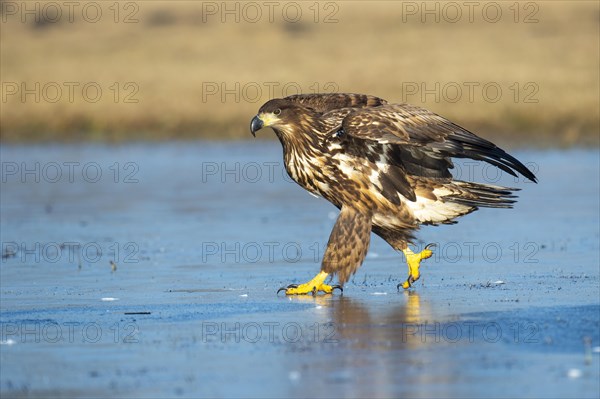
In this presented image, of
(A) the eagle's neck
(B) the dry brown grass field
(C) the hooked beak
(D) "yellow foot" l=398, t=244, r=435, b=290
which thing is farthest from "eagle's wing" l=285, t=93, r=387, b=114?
(B) the dry brown grass field

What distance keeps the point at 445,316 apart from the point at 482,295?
1.07 meters

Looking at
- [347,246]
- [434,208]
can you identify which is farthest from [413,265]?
[347,246]

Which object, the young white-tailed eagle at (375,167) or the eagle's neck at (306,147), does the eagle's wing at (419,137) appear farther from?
the eagle's neck at (306,147)

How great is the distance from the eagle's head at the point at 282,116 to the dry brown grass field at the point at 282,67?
47.1 ft

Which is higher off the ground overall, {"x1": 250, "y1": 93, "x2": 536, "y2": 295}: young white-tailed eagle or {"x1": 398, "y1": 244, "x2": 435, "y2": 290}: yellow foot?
{"x1": 250, "y1": 93, "x2": 536, "y2": 295}: young white-tailed eagle

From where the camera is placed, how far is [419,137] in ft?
35.7

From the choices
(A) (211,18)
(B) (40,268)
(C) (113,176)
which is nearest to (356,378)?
(B) (40,268)

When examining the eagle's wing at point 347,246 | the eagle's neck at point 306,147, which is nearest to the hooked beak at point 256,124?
the eagle's neck at point 306,147

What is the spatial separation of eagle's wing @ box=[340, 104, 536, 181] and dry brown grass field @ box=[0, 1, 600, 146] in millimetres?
14033

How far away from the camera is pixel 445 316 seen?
9.49 meters

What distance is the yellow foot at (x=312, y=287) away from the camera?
1095 centimetres

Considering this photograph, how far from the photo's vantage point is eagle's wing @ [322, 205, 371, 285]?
36.0 ft

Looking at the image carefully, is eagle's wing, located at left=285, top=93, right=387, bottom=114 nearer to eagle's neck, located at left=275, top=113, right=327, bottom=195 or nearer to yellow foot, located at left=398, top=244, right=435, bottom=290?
eagle's neck, located at left=275, top=113, right=327, bottom=195

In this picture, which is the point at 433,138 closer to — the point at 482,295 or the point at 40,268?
the point at 482,295
